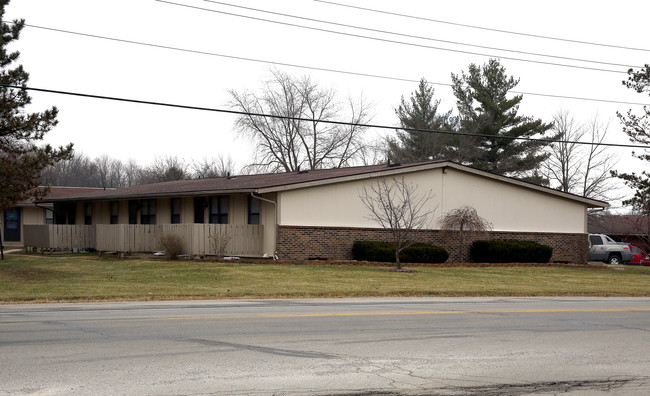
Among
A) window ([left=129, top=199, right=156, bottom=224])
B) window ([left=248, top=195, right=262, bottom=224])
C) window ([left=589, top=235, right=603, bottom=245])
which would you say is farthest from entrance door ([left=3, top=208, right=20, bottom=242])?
window ([left=589, top=235, right=603, bottom=245])

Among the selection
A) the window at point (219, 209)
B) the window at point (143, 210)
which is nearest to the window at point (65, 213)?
the window at point (143, 210)

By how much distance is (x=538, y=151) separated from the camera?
6100 cm

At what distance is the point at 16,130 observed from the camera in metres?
24.8

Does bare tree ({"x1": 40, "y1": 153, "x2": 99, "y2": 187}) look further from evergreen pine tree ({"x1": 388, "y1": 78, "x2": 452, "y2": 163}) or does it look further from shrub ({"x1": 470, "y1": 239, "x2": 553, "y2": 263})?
shrub ({"x1": 470, "y1": 239, "x2": 553, "y2": 263})

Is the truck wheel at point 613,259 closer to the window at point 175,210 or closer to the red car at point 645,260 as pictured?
the red car at point 645,260

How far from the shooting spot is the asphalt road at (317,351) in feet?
27.3

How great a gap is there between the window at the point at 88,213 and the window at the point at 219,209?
38.4ft

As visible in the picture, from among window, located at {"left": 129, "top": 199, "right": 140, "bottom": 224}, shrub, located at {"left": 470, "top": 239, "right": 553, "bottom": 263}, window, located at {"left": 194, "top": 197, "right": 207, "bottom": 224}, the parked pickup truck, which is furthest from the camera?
the parked pickup truck

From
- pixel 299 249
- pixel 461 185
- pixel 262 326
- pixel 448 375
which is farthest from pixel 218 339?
pixel 461 185

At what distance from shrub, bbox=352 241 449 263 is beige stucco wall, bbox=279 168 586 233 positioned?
4.36ft

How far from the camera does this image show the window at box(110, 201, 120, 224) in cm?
4153

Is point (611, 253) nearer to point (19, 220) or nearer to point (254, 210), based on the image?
point (254, 210)

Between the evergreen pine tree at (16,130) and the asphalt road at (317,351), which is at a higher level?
the evergreen pine tree at (16,130)

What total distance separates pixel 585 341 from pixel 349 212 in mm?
20924
